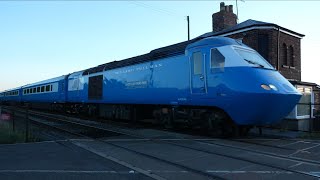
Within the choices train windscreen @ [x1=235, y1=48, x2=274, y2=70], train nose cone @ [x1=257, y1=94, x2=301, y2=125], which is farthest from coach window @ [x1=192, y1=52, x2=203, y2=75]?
train nose cone @ [x1=257, y1=94, x2=301, y2=125]

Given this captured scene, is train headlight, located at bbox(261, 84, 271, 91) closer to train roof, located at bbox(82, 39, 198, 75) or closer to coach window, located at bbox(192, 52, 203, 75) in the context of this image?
coach window, located at bbox(192, 52, 203, 75)

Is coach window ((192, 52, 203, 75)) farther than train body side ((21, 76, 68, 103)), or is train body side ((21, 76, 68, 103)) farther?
train body side ((21, 76, 68, 103))

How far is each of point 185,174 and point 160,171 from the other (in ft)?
1.90

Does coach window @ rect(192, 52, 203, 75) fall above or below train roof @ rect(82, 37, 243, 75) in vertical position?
below

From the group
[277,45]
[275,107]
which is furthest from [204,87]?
[277,45]

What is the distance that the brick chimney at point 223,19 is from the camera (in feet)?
96.8

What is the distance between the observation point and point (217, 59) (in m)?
13.3

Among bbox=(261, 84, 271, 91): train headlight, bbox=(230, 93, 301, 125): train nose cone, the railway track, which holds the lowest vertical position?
the railway track

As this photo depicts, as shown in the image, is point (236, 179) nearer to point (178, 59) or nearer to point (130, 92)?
point (178, 59)

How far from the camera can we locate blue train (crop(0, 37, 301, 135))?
484 inches

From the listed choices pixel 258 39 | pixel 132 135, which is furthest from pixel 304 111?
pixel 132 135

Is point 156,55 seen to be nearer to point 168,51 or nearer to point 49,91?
point 168,51

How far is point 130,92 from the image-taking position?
64.3ft

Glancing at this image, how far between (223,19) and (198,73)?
1640cm
